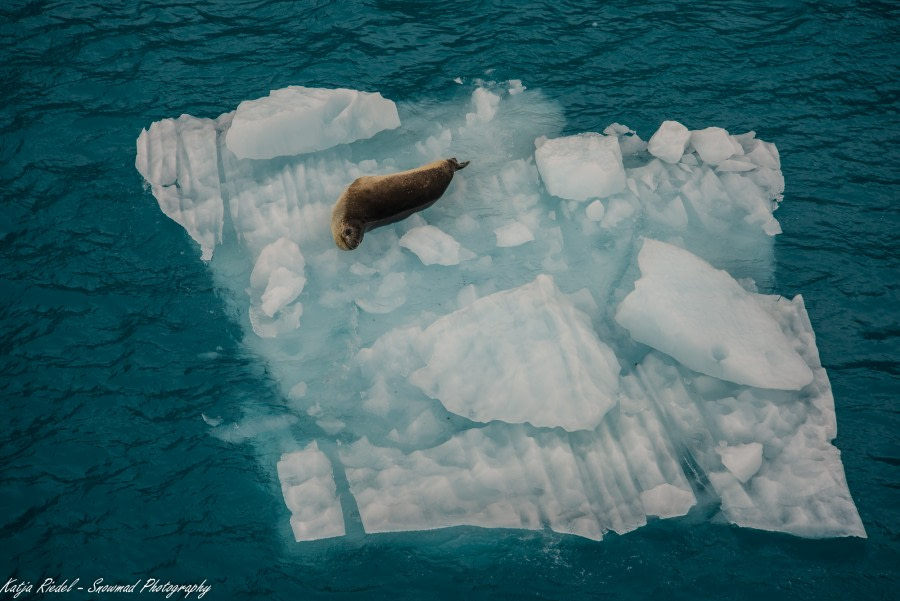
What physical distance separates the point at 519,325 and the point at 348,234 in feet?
5.39

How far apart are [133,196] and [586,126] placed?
435 cm

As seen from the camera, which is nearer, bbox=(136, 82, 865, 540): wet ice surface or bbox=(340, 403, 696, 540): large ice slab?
bbox=(340, 403, 696, 540): large ice slab

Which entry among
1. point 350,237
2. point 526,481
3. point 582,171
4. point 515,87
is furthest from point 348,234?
point 515,87

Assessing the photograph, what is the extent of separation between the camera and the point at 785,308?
608 cm

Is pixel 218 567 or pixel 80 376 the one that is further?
pixel 80 376

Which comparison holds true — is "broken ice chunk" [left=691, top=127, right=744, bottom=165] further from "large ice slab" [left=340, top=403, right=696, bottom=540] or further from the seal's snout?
the seal's snout

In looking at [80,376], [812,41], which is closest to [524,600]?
[80,376]

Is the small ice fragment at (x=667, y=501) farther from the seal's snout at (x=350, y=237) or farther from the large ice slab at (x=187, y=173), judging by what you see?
the large ice slab at (x=187, y=173)

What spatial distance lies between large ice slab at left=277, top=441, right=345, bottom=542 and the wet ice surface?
0.02 meters

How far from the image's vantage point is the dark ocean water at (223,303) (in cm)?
482

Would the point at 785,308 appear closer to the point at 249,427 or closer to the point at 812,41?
the point at 812,41

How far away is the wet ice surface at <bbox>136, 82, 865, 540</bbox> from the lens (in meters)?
5.12

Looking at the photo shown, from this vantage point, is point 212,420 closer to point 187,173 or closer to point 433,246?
point 433,246

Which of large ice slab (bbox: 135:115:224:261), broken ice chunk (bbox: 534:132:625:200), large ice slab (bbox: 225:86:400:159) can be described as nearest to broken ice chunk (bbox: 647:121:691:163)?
broken ice chunk (bbox: 534:132:625:200)
